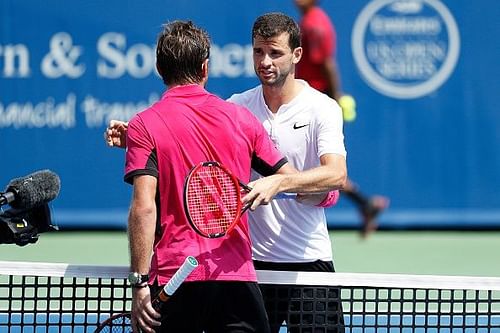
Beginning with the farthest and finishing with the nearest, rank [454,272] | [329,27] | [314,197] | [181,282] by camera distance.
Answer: [329,27] → [454,272] → [314,197] → [181,282]

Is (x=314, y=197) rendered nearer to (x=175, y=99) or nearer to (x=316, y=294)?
(x=316, y=294)

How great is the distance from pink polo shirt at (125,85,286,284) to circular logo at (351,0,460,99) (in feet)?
20.5

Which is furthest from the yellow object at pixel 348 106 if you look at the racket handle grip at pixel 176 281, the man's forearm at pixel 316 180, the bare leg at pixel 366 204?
the racket handle grip at pixel 176 281

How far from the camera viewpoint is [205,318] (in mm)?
3330

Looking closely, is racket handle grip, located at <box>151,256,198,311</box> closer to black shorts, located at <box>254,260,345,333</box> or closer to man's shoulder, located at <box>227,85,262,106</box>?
black shorts, located at <box>254,260,345,333</box>

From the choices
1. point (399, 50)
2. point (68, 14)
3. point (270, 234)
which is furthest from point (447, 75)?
point (270, 234)

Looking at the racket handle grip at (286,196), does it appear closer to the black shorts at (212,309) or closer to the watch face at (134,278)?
the black shorts at (212,309)

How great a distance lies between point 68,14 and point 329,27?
2232 millimetres

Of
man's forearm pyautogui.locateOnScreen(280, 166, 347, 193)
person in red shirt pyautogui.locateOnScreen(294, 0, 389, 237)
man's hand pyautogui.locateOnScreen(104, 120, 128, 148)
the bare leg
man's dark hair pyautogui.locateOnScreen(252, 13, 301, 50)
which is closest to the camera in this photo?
man's forearm pyautogui.locateOnScreen(280, 166, 347, 193)

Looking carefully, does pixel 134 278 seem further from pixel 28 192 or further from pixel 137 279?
pixel 28 192

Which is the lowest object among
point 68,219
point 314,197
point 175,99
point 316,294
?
point 68,219

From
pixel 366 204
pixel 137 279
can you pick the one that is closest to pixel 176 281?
pixel 137 279

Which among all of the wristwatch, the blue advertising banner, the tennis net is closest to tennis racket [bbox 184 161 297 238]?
the wristwatch

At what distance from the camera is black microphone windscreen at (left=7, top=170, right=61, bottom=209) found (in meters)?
3.20
